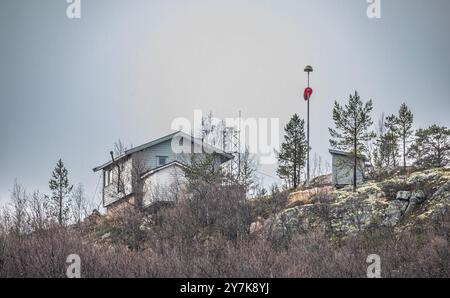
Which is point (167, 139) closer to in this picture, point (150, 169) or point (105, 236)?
point (150, 169)

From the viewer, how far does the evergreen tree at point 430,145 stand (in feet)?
157

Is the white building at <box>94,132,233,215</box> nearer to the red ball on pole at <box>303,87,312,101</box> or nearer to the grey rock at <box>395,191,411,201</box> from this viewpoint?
the red ball on pole at <box>303,87,312,101</box>

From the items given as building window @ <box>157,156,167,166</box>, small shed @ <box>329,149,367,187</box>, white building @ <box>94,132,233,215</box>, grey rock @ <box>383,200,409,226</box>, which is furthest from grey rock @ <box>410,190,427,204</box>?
building window @ <box>157,156,167,166</box>

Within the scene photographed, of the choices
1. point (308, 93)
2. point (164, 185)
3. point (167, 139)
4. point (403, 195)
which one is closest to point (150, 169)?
point (164, 185)

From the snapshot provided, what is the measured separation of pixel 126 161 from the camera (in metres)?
49.2

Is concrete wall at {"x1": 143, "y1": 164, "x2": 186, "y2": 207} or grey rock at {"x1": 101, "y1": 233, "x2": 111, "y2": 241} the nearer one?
grey rock at {"x1": 101, "y1": 233, "x2": 111, "y2": 241}

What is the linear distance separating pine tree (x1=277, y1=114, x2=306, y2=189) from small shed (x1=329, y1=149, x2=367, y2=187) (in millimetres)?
8637

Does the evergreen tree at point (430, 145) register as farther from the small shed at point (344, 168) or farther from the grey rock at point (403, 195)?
the grey rock at point (403, 195)

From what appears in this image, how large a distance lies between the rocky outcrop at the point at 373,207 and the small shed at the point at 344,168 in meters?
4.10

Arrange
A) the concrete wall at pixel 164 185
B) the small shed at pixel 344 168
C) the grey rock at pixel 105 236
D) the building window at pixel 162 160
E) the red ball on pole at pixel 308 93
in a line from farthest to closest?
the building window at pixel 162 160 < the concrete wall at pixel 164 185 < the red ball on pole at pixel 308 93 < the small shed at pixel 344 168 < the grey rock at pixel 105 236

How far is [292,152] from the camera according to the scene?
4778 centimetres

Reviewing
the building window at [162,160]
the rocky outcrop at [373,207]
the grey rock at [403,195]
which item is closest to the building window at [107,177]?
the building window at [162,160]

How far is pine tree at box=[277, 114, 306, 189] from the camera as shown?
47625 millimetres
